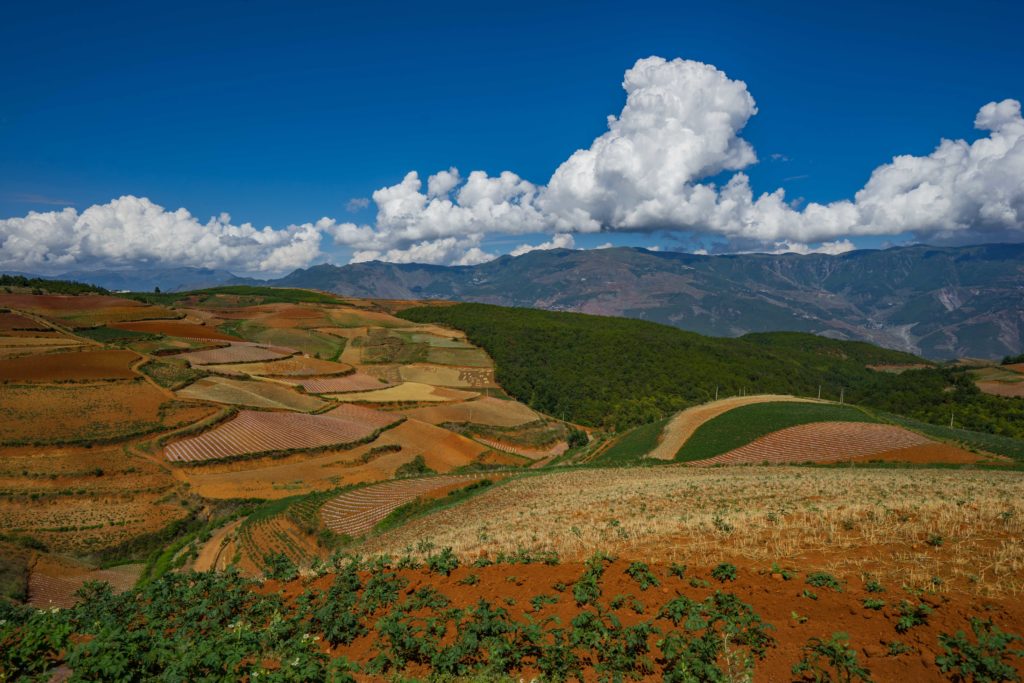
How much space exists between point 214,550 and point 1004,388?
12294 centimetres

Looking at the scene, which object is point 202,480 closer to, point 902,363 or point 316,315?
point 316,315

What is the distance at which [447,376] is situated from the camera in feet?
351

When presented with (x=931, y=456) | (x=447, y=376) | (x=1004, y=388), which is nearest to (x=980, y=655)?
(x=931, y=456)

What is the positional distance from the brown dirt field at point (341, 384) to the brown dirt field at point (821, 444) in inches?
2279

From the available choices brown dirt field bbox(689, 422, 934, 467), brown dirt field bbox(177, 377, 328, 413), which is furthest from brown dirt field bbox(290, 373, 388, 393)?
brown dirt field bbox(689, 422, 934, 467)

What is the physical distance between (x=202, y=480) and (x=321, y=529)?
60.4ft

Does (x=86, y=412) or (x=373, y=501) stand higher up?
(x=86, y=412)

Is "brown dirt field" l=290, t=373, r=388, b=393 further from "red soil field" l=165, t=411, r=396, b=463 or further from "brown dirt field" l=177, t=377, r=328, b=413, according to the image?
"red soil field" l=165, t=411, r=396, b=463

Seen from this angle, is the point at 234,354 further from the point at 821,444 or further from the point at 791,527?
the point at 791,527

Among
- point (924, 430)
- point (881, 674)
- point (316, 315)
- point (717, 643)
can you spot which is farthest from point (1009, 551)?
point (316, 315)

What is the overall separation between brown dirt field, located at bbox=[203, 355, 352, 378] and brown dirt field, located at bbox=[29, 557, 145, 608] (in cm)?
4715

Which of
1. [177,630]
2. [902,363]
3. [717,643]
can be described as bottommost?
[902,363]

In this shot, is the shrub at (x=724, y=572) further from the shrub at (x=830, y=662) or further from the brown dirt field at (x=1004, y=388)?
the brown dirt field at (x=1004, y=388)

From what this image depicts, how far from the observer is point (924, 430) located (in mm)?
48000
